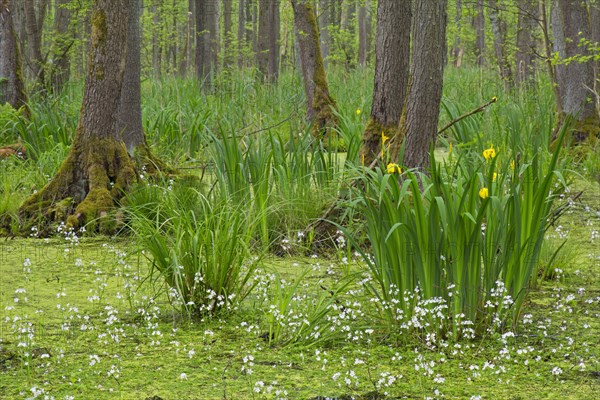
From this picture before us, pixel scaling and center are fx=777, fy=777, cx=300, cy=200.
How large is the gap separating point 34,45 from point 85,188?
6.53 m

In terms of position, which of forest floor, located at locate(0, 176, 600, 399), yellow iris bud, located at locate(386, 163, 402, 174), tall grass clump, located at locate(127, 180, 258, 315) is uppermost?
yellow iris bud, located at locate(386, 163, 402, 174)

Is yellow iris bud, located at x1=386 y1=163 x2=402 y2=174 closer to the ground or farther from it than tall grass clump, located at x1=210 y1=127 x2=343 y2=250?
farther from it

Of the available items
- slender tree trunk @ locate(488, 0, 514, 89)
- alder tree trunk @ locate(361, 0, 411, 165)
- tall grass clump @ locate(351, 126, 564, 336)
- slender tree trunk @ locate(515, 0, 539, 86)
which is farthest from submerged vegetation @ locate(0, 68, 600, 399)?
slender tree trunk @ locate(488, 0, 514, 89)

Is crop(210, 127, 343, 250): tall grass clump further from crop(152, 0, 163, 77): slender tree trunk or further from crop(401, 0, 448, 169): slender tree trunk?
crop(152, 0, 163, 77): slender tree trunk

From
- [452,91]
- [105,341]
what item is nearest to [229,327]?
[105,341]

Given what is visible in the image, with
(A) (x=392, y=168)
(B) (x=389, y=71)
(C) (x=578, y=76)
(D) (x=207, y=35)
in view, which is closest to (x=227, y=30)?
(D) (x=207, y=35)

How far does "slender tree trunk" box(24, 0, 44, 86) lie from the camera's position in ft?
33.8

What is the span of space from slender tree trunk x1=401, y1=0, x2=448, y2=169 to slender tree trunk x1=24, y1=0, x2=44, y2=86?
21.6 ft

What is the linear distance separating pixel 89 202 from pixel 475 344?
10.4ft

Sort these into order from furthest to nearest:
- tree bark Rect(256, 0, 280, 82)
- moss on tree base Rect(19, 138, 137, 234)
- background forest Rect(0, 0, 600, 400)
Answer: tree bark Rect(256, 0, 280, 82) → moss on tree base Rect(19, 138, 137, 234) → background forest Rect(0, 0, 600, 400)

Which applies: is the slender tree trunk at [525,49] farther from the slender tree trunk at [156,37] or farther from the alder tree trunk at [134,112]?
the slender tree trunk at [156,37]

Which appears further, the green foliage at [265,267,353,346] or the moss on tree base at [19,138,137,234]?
the moss on tree base at [19,138,137,234]

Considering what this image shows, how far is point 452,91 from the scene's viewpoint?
1155 centimetres

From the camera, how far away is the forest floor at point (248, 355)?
2738 millimetres
